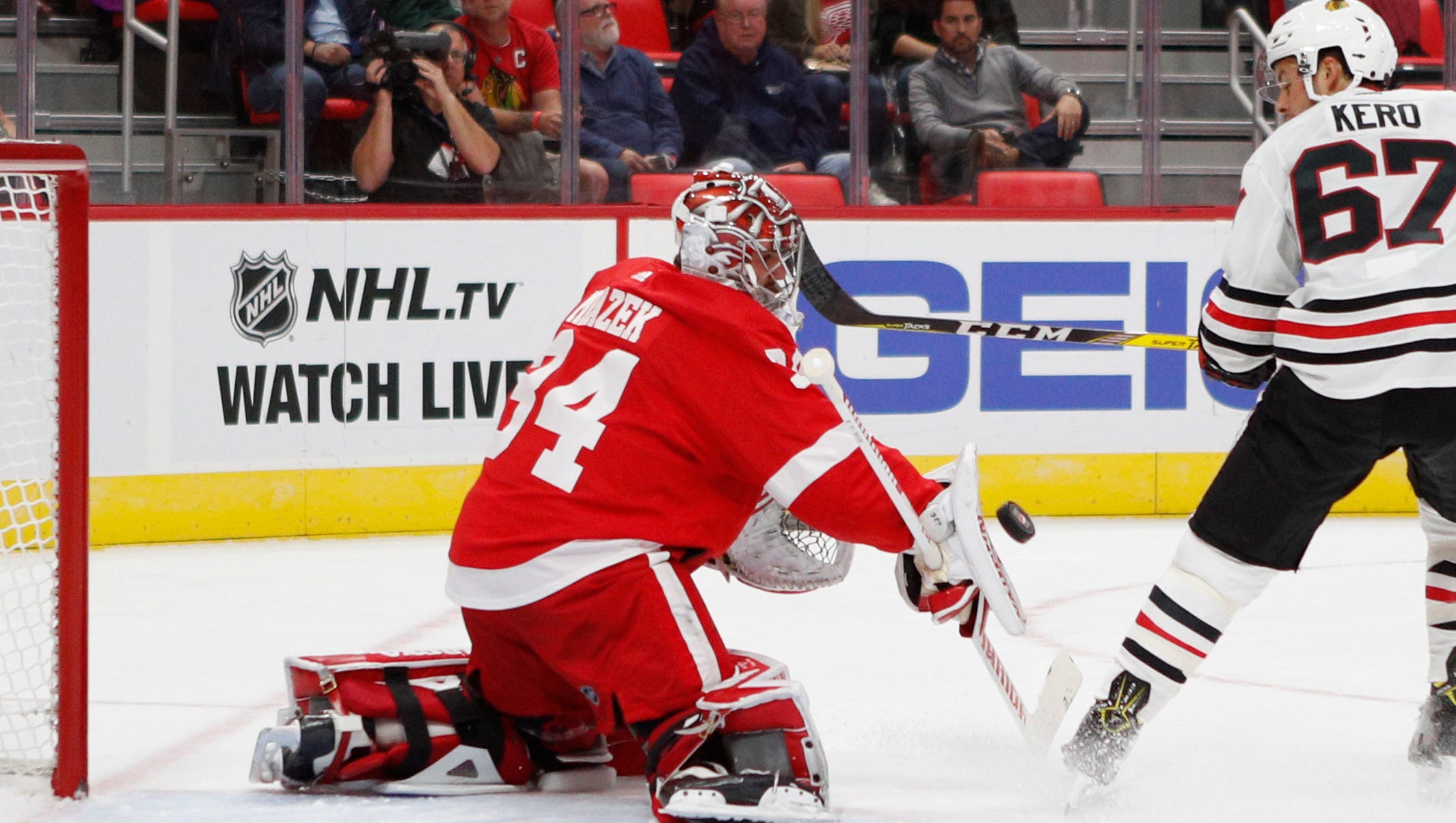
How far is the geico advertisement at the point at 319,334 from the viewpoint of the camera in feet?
15.4

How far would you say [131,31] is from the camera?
4.93 metres

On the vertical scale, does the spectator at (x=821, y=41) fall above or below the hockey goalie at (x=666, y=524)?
above

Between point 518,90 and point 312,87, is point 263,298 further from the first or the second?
point 518,90

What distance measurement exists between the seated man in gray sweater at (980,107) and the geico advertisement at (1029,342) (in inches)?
13.9

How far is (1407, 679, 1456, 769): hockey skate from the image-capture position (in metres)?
2.55

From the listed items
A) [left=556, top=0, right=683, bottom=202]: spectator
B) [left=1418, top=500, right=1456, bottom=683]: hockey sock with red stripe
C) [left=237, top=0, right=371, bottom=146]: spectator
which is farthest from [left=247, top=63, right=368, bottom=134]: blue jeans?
[left=1418, top=500, right=1456, bottom=683]: hockey sock with red stripe

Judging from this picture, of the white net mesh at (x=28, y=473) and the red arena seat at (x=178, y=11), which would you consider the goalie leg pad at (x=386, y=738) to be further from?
the red arena seat at (x=178, y=11)

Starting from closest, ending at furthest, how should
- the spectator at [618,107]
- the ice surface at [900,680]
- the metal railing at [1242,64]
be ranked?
the ice surface at [900,680], the spectator at [618,107], the metal railing at [1242,64]

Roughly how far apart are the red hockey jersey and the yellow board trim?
257 cm

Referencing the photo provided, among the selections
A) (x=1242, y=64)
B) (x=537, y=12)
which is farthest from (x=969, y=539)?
(x=1242, y=64)

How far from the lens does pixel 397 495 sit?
16.3 ft

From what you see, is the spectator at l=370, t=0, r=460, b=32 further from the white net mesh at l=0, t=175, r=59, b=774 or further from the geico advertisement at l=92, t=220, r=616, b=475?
the white net mesh at l=0, t=175, r=59, b=774

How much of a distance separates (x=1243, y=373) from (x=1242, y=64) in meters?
3.49

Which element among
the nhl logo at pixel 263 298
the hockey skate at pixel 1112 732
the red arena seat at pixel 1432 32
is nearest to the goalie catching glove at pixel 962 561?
the hockey skate at pixel 1112 732
